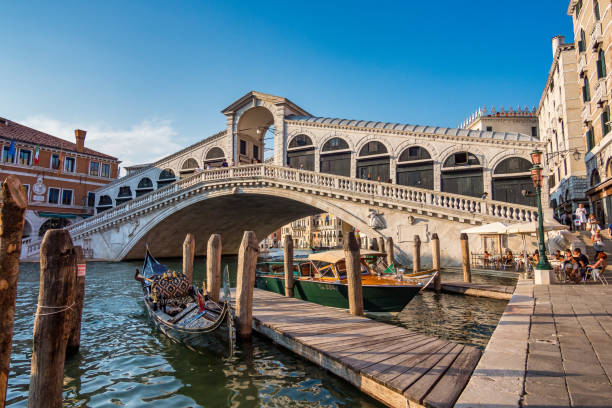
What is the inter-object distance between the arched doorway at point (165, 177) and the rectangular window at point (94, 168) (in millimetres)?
6314

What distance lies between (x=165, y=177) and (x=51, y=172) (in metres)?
7.96

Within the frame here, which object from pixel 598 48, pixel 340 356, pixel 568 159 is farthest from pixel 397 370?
pixel 568 159

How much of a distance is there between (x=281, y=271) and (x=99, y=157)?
986 inches

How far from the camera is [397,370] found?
3.62 m

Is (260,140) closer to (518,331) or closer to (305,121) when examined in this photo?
(305,121)

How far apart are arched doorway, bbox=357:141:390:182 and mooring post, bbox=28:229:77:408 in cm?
1665

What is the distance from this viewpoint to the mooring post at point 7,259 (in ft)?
8.15

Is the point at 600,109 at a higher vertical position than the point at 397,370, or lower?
higher

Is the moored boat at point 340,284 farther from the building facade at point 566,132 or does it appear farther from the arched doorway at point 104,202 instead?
the arched doorway at point 104,202

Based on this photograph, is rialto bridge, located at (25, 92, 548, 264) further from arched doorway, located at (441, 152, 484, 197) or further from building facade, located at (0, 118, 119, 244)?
building facade, located at (0, 118, 119, 244)

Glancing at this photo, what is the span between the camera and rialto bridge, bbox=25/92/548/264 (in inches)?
559

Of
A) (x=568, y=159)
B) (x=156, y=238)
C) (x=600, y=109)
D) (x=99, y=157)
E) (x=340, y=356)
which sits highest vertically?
(x=99, y=157)

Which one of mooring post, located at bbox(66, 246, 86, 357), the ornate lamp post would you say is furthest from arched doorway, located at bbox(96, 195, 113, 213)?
the ornate lamp post

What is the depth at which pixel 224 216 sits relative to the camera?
23.9m
